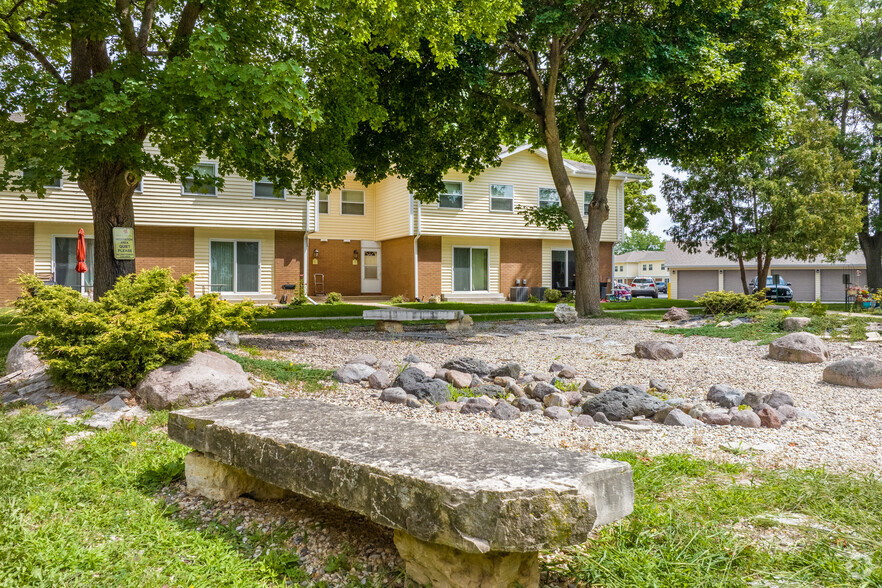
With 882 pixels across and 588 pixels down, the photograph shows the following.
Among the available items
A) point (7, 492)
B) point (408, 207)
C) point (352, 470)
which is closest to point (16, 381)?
point (7, 492)

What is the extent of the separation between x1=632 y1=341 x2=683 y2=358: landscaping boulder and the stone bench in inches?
181

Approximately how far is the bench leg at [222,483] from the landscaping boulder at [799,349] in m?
8.42

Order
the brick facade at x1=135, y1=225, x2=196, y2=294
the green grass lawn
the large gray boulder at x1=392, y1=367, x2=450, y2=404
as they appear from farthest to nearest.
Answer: the brick facade at x1=135, y1=225, x2=196, y2=294
the large gray boulder at x1=392, y1=367, x2=450, y2=404
the green grass lawn

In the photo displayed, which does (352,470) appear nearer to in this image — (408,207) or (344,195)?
(408,207)

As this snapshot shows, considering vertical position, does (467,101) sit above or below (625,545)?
above

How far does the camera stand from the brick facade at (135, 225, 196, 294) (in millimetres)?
19688

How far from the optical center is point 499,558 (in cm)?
240

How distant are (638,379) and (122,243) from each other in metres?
7.53

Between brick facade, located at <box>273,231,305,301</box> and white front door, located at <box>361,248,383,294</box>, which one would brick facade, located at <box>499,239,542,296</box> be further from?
brick facade, located at <box>273,231,305,301</box>

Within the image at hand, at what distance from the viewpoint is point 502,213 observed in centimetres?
2505

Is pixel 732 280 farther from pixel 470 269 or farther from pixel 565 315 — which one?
pixel 565 315

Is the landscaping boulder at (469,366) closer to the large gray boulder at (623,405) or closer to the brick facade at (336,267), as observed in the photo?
the large gray boulder at (623,405)

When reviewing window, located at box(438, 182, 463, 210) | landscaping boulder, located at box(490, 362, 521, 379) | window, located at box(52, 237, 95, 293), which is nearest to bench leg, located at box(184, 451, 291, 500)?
landscaping boulder, located at box(490, 362, 521, 379)

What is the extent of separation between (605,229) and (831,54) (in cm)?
1276
